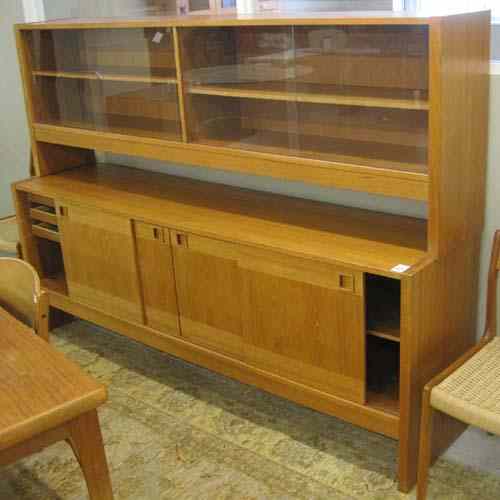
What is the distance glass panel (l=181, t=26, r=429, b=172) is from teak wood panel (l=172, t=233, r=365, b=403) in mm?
379

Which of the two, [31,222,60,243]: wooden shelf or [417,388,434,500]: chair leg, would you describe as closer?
[417,388,434,500]: chair leg

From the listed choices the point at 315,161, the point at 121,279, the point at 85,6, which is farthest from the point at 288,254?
the point at 85,6

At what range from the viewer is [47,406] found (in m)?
1.54

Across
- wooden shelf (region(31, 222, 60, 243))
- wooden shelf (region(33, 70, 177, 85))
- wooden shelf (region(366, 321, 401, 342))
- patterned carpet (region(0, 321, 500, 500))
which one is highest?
wooden shelf (region(33, 70, 177, 85))

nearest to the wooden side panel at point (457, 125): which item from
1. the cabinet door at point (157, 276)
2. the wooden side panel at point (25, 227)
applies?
the cabinet door at point (157, 276)

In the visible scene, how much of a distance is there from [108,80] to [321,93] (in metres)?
1.08

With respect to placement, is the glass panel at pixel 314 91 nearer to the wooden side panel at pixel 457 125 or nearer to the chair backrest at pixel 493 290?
the wooden side panel at pixel 457 125

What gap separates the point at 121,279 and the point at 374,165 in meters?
1.22

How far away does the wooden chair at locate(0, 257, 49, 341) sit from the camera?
2.10 m

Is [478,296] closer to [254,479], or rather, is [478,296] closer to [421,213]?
[421,213]

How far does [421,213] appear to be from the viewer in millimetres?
2545

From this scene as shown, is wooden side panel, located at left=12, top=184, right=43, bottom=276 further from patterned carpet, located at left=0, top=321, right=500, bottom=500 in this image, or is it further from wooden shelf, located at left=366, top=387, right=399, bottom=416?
wooden shelf, located at left=366, top=387, right=399, bottom=416

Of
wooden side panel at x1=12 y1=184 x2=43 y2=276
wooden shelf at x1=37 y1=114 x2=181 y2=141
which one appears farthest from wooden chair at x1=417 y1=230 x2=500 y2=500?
wooden side panel at x1=12 y1=184 x2=43 y2=276

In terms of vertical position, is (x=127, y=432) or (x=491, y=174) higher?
(x=491, y=174)
